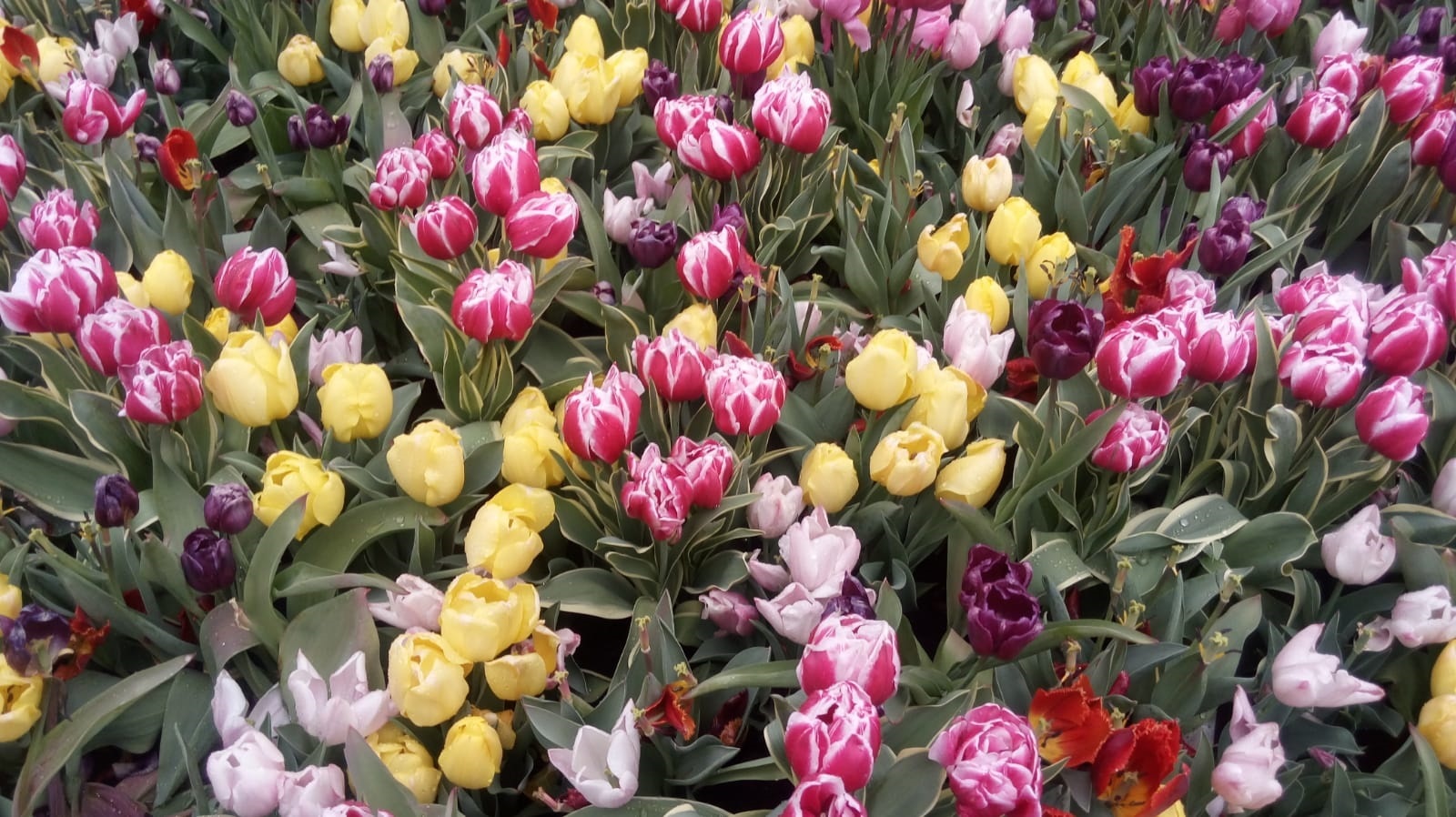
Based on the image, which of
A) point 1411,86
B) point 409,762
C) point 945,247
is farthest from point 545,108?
point 1411,86

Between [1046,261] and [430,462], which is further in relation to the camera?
[1046,261]

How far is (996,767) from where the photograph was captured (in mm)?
925

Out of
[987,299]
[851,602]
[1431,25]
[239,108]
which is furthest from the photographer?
[1431,25]

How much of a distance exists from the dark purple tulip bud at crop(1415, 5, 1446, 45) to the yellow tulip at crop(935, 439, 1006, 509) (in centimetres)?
180

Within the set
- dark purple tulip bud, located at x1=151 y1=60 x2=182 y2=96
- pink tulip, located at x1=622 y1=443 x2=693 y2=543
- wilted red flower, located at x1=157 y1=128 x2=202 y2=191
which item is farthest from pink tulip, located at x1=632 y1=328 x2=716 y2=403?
dark purple tulip bud, located at x1=151 y1=60 x2=182 y2=96

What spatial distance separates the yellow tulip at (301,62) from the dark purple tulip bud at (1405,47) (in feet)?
7.47

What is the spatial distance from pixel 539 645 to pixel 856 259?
0.91 metres

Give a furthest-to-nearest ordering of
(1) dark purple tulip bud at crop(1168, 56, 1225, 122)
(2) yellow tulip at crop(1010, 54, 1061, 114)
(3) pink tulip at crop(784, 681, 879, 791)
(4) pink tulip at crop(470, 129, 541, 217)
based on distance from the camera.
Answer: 1. (2) yellow tulip at crop(1010, 54, 1061, 114)
2. (1) dark purple tulip bud at crop(1168, 56, 1225, 122)
3. (4) pink tulip at crop(470, 129, 541, 217)
4. (3) pink tulip at crop(784, 681, 879, 791)

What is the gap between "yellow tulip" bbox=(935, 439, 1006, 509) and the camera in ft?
4.46

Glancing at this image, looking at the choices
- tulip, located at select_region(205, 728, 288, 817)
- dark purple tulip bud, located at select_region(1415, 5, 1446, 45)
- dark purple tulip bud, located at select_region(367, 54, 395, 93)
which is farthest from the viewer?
dark purple tulip bud, located at select_region(1415, 5, 1446, 45)

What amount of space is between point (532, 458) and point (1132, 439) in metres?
0.75

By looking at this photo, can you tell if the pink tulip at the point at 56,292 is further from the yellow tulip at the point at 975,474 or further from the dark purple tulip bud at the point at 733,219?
the yellow tulip at the point at 975,474

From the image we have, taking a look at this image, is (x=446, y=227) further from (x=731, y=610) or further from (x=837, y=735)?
(x=837, y=735)

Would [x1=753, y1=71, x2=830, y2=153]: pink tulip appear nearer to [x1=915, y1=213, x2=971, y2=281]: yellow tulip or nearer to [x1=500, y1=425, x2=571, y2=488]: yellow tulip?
[x1=915, y1=213, x2=971, y2=281]: yellow tulip
